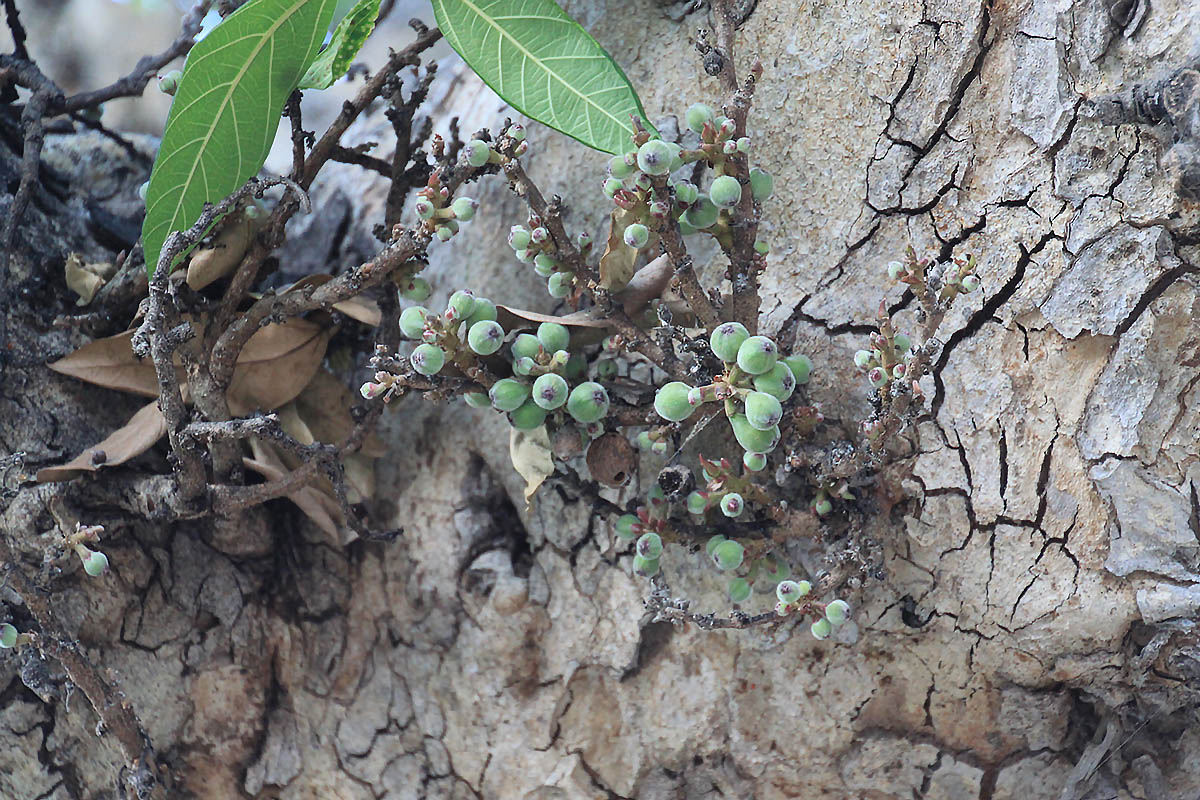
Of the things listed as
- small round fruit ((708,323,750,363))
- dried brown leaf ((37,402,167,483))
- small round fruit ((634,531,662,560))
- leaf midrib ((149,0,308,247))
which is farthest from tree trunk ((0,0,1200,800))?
leaf midrib ((149,0,308,247))

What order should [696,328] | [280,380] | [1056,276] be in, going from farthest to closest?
1. [280,380]
2. [696,328]
3. [1056,276]

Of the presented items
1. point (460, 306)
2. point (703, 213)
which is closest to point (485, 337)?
point (460, 306)

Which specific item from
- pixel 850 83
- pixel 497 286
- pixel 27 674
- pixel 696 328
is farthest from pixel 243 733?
pixel 850 83

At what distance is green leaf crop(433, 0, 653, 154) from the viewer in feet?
3.44

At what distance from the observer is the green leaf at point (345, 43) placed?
1.10 meters

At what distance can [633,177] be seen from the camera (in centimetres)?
109

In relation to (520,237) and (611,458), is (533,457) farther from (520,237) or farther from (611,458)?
(520,237)

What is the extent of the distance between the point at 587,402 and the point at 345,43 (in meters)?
0.55

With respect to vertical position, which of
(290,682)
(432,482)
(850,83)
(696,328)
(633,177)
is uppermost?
(850,83)

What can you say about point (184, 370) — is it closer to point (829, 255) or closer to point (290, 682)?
point (290, 682)

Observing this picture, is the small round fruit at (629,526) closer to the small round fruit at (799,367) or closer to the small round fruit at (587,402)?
the small round fruit at (587,402)

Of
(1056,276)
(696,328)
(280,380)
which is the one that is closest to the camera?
(1056,276)

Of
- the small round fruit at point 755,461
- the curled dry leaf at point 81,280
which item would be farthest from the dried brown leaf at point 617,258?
the curled dry leaf at point 81,280

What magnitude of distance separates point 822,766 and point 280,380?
0.92m
